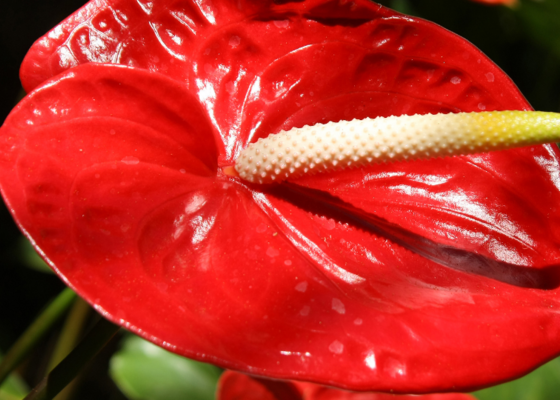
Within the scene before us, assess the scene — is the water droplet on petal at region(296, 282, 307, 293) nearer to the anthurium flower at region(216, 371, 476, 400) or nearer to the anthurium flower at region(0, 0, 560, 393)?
the anthurium flower at region(0, 0, 560, 393)

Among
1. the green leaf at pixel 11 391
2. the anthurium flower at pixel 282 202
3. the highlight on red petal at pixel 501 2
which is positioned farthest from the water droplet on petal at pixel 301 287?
the highlight on red petal at pixel 501 2

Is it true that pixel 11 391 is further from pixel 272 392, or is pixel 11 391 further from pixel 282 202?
pixel 282 202

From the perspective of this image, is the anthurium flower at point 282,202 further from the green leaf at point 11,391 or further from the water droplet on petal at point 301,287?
the green leaf at point 11,391

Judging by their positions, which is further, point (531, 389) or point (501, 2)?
point (501, 2)

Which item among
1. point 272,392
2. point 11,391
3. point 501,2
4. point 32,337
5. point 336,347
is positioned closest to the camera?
point 336,347

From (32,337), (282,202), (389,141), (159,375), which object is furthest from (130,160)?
(159,375)

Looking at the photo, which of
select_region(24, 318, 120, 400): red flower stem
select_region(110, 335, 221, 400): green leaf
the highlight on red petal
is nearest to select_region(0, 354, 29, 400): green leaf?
select_region(110, 335, 221, 400): green leaf

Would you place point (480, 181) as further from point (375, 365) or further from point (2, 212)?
point (2, 212)
